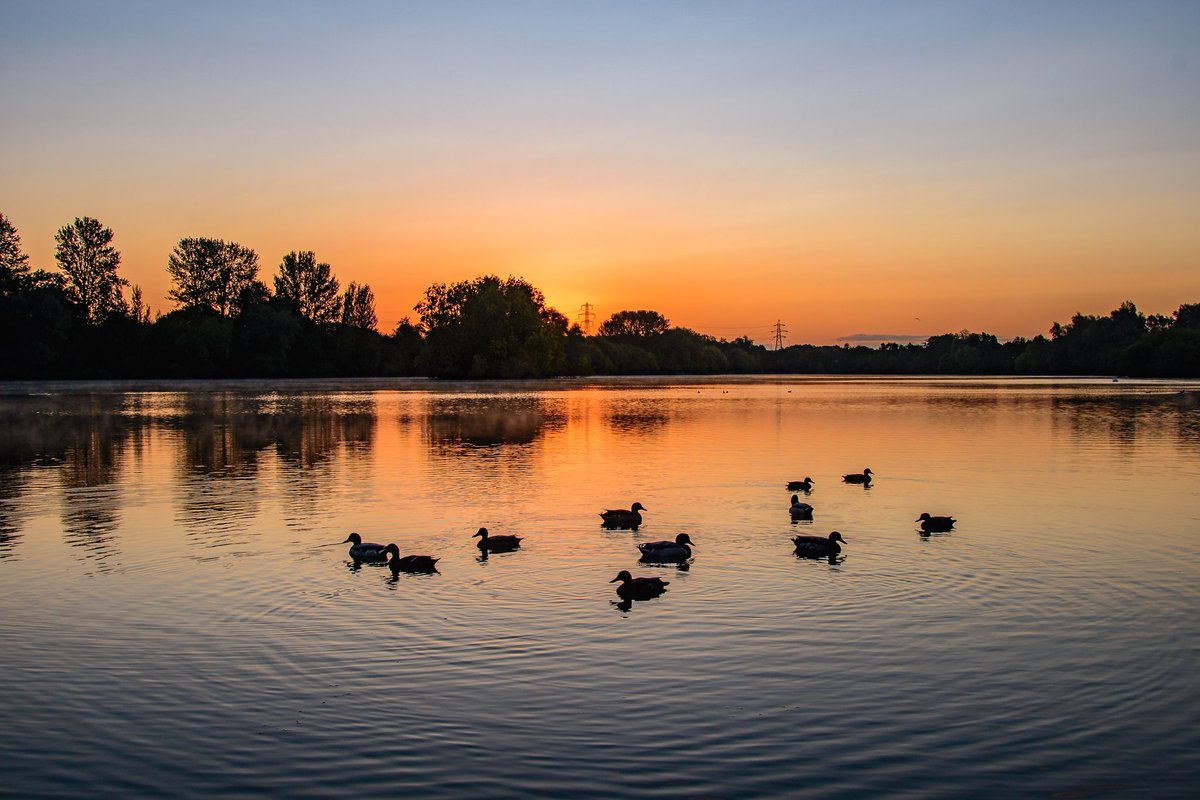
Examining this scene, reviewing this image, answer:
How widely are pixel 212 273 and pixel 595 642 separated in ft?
486

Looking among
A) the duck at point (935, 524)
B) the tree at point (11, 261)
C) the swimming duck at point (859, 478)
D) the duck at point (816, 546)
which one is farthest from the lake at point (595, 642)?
the tree at point (11, 261)

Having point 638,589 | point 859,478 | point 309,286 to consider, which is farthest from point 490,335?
point 638,589

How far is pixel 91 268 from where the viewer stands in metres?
132

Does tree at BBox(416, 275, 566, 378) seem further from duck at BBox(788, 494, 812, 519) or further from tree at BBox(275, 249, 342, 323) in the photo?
duck at BBox(788, 494, 812, 519)

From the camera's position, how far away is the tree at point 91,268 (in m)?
130

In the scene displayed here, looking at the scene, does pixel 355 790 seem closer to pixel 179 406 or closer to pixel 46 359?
pixel 179 406

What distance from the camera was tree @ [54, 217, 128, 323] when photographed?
425 feet

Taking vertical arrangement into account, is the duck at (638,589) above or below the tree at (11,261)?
below

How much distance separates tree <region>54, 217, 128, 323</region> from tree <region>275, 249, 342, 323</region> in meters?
31.2

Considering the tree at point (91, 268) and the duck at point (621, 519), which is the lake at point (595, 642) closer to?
the duck at point (621, 519)

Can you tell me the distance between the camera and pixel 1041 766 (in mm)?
8266

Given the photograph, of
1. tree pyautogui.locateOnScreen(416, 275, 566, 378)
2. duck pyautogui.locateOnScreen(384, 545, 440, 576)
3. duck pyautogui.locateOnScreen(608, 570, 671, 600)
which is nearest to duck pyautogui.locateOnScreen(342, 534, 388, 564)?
duck pyautogui.locateOnScreen(384, 545, 440, 576)

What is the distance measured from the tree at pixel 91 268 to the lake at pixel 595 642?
115285 millimetres

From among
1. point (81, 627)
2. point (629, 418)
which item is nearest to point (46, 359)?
point (629, 418)
